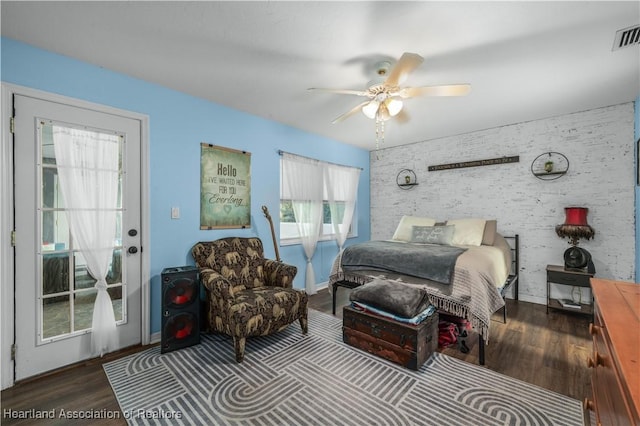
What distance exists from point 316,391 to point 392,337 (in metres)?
0.75

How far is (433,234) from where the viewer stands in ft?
12.1

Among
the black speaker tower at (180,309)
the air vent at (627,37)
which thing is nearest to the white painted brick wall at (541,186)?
the air vent at (627,37)

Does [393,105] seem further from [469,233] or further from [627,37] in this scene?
[469,233]

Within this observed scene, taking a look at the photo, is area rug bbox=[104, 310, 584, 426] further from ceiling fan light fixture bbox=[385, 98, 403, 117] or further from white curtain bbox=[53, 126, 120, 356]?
ceiling fan light fixture bbox=[385, 98, 403, 117]

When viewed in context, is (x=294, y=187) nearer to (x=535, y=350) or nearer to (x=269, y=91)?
(x=269, y=91)

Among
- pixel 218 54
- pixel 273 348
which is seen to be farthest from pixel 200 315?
pixel 218 54

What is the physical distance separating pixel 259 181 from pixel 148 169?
127cm

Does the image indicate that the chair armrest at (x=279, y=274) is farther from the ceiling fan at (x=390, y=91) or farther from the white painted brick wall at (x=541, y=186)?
the white painted brick wall at (x=541, y=186)

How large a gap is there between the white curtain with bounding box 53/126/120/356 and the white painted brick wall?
4.37m

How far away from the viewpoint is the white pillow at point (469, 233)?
3.54 meters

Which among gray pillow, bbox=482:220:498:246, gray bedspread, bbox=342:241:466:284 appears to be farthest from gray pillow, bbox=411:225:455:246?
gray bedspread, bbox=342:241:466:284

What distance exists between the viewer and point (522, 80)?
262 cm

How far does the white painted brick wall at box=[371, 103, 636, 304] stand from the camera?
10.8ft

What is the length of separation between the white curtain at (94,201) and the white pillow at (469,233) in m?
3.82
